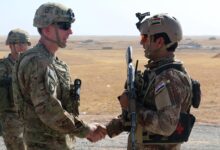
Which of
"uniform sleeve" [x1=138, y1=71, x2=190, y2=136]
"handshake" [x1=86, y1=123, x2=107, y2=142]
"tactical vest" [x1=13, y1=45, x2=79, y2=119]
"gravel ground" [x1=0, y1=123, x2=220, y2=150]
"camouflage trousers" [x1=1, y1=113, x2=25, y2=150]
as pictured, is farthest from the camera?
"gravel ground" [x1=0, y1=123, x2=220, y2=150]

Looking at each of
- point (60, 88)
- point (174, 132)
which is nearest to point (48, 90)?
point (60, 88)

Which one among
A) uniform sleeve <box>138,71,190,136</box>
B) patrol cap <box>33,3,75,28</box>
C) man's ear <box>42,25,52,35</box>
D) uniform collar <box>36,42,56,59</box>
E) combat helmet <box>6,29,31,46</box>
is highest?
patrol cap <box>33,3,75,28</box>

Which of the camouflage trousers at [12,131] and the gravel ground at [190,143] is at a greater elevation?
the camouflage trousers at [12,131]

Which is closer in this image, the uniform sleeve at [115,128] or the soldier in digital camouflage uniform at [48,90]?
the soldier in digital camouflage uniform at [48,90]

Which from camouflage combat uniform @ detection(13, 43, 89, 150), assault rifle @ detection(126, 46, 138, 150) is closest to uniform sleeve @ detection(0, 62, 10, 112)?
camouflage combat uniform @ detection(13, 43, 89, 150)

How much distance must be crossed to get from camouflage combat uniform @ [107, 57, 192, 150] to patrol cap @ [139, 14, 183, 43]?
19 centimetres

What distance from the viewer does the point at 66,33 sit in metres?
4.38

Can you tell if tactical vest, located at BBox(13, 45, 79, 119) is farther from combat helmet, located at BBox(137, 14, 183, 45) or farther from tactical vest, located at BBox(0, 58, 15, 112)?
tactical vest, located at BBox(0, 58, 15, 112)

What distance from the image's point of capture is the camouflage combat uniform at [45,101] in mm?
4074

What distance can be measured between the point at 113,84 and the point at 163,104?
62.8 feet

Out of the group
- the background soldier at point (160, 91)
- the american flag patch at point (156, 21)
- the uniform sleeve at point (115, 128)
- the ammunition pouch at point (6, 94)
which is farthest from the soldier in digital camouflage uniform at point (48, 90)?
the ammunition pouch at point (6, 94)

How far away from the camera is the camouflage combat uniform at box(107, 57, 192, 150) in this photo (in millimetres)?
3883

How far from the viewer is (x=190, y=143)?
35.3 feet

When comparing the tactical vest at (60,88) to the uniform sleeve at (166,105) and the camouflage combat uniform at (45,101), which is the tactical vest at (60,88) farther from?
the uniform sleeve at (166,105)
